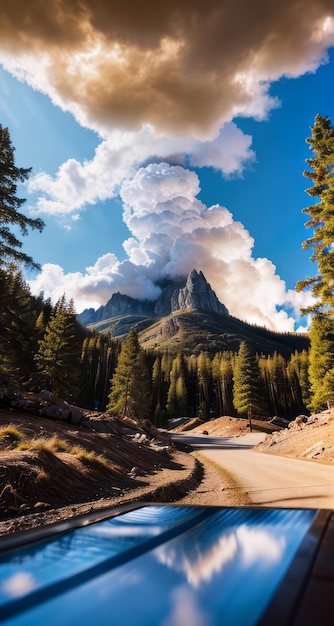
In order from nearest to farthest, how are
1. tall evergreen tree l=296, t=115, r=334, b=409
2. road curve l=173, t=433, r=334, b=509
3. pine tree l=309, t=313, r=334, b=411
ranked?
road curve l=173, t=433, r=334, b=509
tall evergreen tree l=296, t=115, r=334, b=409
pine tree l=309, t=313, r=334, b=411

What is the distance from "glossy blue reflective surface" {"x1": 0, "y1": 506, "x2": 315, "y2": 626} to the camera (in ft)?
3.90

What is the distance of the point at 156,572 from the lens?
154cm

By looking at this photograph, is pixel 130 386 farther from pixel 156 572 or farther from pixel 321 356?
pixel 156 572

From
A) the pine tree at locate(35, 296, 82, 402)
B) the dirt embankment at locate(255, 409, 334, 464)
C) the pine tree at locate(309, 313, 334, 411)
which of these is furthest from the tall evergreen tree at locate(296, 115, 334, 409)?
the pine tree at locate(35, 296, 82, 402)

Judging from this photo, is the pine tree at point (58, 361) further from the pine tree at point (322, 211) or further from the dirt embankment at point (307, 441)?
the pine tree at point (322, 211)

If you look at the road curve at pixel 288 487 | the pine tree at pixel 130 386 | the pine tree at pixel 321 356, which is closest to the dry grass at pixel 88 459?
the road curve at pixel 288 487

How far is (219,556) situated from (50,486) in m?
7.55

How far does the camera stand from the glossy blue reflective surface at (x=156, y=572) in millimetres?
1188

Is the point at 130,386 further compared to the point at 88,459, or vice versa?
the point at 130,386

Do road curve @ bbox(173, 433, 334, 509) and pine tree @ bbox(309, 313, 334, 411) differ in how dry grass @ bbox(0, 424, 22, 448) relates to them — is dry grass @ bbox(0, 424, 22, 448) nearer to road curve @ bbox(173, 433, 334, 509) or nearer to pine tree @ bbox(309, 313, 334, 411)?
road curve @ bbox(173, 433, 334, 509)

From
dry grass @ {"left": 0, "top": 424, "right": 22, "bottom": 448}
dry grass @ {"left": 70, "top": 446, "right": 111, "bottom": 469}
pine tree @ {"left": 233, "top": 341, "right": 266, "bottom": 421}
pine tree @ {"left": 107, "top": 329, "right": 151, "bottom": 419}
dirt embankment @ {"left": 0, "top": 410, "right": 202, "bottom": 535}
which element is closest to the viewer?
dirt embankment @ {"left": 0, "top": 410, "right": 202, "bottom": 535}

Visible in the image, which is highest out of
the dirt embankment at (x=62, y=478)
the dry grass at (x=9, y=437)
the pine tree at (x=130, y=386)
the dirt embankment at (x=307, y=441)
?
the pine tree at (x=130, y=386)

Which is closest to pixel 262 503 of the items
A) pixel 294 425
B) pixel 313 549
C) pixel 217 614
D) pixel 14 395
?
pixel 313 549

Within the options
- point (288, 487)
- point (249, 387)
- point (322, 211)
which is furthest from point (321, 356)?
point (288, 487)
